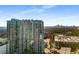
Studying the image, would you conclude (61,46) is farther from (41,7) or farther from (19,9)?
(19,9)

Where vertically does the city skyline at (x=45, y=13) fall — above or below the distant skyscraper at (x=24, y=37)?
above

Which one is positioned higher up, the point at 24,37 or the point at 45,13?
the point at 45,13
